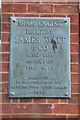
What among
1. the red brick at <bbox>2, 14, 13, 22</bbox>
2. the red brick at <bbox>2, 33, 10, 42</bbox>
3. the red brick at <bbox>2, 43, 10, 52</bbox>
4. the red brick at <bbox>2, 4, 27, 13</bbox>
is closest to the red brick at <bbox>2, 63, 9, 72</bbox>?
the red brick at <bbox>2, 43, 10, 52</bbox>

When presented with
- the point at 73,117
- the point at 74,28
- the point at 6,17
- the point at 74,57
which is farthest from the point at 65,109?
the point at 6,17

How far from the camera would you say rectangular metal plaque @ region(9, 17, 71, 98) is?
527cm

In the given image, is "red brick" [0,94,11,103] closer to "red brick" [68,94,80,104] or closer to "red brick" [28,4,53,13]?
"red brick" [68,94,80,104]

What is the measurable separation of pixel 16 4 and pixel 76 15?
0.75 meters

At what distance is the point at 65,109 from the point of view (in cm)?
529

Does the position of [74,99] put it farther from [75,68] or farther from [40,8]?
[40,8]

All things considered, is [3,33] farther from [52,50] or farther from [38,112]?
[38,112]

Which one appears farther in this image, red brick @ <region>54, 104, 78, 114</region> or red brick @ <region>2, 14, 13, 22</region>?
red brick @ <region>2, 14, 13, 22</region>

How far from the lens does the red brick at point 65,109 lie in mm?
5281

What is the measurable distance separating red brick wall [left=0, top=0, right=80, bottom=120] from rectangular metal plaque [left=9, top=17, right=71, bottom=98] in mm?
68

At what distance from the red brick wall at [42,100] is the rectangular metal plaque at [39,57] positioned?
68mm

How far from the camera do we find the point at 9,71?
5309mm

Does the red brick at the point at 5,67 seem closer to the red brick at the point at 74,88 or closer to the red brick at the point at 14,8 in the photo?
the red brick at the point at 14,8

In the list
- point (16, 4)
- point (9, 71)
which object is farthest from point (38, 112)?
point (16, 4)
